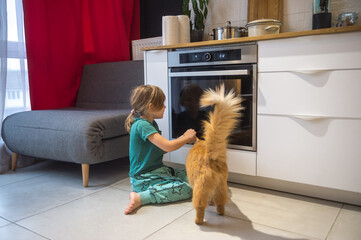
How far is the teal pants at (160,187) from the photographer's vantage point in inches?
67.1

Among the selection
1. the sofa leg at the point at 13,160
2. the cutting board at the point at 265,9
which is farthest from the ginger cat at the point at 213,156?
the sofa leg at the point at 13,160

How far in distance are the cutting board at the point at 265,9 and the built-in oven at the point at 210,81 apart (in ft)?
2.15

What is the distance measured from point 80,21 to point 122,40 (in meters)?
0.45

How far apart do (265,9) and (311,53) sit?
2.83ft

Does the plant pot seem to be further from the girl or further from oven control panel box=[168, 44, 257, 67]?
the girl

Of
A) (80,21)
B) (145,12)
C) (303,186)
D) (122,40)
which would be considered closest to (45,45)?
(80,21)

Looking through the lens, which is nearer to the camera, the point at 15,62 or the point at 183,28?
the point at 183,28

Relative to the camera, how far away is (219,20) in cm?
264

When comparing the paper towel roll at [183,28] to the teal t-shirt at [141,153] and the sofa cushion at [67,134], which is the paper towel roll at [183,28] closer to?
the sofa cushion at [67,134]

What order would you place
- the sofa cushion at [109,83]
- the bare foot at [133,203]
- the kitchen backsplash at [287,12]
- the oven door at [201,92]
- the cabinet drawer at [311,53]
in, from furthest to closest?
the sofa cushion at [109,83] → the kitchen backsplash at [287,12] → the oven door at [201,92] → the bare foot at [133,203] → the cabinet drawer at [311,53]

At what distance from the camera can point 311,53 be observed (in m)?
1.62

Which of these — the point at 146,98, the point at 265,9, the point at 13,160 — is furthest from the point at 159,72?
the point at 13,160

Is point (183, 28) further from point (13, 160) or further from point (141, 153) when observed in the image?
point (13, 160)

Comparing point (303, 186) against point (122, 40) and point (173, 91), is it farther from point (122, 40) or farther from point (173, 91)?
point (122, 40)
